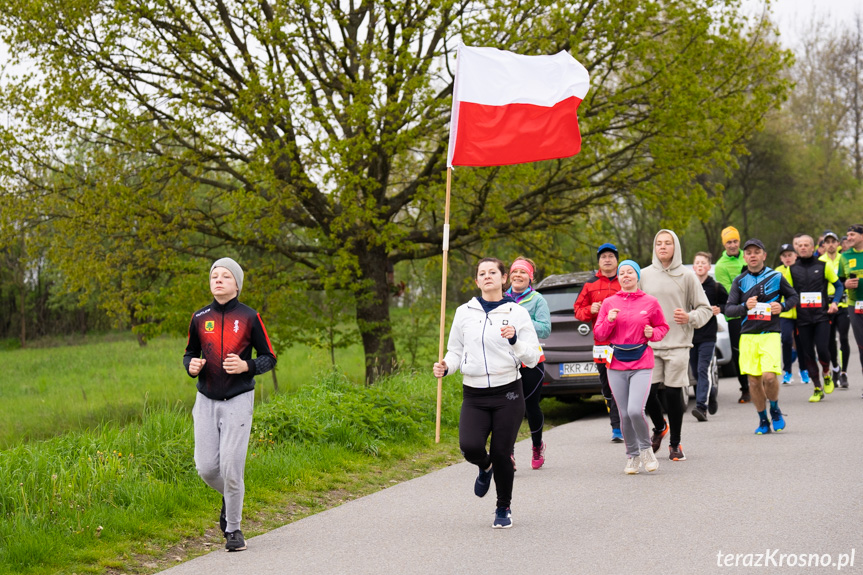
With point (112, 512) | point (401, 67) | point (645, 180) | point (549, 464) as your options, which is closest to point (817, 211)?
point (645, 180)

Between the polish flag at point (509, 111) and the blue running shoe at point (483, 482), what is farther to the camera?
the polish flag at point (509, 111)

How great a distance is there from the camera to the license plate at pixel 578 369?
36.9 ft

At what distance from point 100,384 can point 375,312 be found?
9.24 metres

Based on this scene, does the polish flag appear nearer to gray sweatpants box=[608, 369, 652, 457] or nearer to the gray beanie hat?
gray sweatpants box=[608, 369, 652, 457]

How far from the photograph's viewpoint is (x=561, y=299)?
11773mm

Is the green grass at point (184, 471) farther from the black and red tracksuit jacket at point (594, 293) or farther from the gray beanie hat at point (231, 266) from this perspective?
the black and red tracksuit jacket at point (594, 293)

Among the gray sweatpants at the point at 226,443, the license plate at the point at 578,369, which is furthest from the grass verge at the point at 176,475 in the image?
the license plate at the point at 578,369

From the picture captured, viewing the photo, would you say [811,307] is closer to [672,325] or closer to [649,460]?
[672,325]

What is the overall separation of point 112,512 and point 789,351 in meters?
10.8

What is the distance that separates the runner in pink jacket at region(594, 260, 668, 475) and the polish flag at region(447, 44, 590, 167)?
1774 mm

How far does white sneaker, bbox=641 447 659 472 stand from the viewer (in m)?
7.77

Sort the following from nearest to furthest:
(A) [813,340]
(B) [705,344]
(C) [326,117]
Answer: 1. (B) [705,344]
2. (A) [813,340]
3. (C) [326,117]

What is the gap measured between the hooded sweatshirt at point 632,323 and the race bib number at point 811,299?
550 cm

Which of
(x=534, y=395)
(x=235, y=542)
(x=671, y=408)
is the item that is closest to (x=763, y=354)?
(x=671, y=408)
